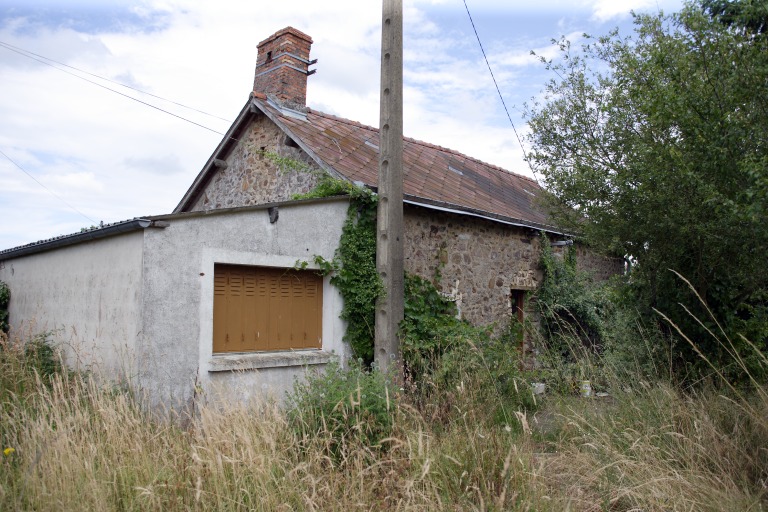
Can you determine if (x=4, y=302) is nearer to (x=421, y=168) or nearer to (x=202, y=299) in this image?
(x=202, y=299)

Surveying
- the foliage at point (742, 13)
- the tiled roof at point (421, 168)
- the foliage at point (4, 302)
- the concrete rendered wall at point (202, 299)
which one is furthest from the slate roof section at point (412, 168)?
the foliage at point (742, 13)

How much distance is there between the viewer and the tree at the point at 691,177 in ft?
14.9

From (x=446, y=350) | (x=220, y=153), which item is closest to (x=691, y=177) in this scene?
(x=446, y=350)

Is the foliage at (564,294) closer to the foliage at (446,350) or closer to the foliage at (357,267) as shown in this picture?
the foliage at (446,350)

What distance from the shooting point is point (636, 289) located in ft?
22.3

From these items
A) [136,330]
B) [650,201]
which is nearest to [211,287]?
[136,330]

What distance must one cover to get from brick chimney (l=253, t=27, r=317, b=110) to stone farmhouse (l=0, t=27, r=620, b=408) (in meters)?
0.03

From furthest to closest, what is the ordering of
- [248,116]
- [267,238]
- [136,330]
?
[248,116]
[267,238]
[136,330]

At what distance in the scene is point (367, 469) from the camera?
3293mm

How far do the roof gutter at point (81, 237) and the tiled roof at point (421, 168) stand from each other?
319cm

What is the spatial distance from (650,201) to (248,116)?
7.69 meters

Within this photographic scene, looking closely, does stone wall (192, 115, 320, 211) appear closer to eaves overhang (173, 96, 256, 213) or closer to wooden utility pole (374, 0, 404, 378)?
eaves overhang (173, 96, 256, 213)

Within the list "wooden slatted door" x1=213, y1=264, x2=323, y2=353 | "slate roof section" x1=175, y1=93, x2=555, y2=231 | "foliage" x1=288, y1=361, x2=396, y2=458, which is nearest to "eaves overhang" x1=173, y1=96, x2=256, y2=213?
"slate roof section" x1=175, y1=93, x2=555, y2=231

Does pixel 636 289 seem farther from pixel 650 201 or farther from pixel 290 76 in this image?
pixel 290 76
